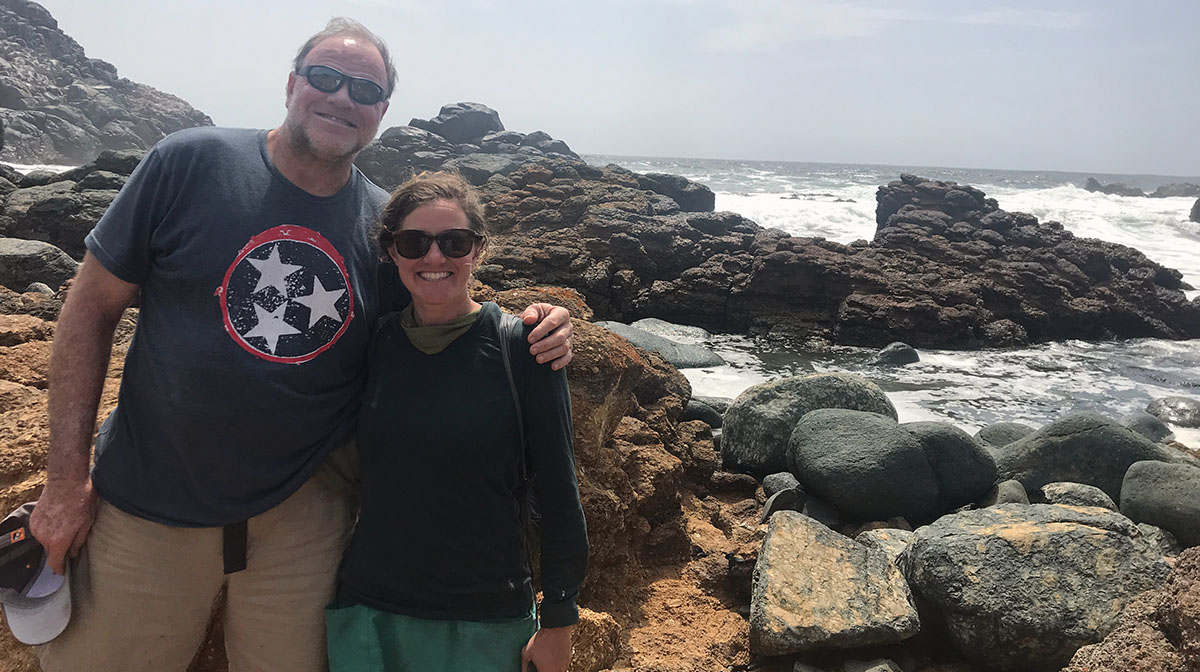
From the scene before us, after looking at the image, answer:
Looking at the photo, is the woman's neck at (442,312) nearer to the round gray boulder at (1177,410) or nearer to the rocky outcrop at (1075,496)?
the rocky outcrop at (1075,496)

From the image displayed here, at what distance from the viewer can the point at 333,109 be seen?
87.0 inches

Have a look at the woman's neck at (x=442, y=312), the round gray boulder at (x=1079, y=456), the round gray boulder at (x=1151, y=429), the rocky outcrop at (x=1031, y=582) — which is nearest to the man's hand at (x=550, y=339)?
the woman's neck at (x=442, y=312)

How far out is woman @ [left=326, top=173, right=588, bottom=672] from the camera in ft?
6.24

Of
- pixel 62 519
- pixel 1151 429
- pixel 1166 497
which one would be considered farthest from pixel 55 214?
pixel 1151 429

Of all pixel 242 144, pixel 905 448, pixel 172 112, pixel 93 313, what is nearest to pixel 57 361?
pixel 93 313

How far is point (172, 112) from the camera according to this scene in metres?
66.0

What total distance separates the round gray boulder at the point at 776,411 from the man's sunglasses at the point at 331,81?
17.5 ft

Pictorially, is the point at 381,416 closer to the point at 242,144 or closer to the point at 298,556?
the point at 298,556

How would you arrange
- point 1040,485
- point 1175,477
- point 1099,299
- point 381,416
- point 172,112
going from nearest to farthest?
point 381,416 < point 1175,477 < point 1040,485 < point 1099,299 < point 172,112

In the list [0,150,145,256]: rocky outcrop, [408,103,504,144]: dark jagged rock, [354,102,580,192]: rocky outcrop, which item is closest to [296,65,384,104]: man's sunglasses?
[0,150,145,256]: rocky outcrop

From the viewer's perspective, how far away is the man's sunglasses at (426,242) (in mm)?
2039

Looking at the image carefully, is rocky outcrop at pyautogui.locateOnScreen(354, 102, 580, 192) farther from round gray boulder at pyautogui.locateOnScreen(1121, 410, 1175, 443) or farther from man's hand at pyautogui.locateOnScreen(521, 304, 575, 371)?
man's hand at pyautogui.locateOnScreen(521, 304, 575, 371)

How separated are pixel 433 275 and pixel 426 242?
4.0 inches

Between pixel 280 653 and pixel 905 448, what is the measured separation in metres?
4.81
